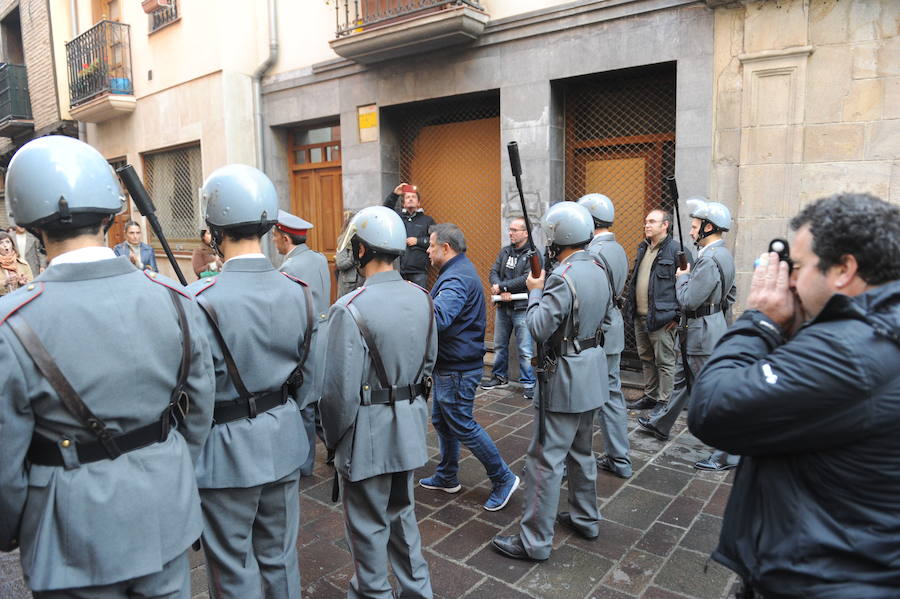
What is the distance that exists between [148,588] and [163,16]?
11632mm

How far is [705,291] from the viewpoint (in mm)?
4762

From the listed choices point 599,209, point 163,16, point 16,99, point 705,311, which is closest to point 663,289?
point 705,311

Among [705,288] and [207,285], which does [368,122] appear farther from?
[207,285]

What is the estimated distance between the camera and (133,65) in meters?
11.7

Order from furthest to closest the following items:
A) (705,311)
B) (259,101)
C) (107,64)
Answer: (107,64) < (259,101) < (705,311)

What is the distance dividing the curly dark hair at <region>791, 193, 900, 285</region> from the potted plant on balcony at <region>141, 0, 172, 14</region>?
11.4m

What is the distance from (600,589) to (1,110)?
63.4 ft

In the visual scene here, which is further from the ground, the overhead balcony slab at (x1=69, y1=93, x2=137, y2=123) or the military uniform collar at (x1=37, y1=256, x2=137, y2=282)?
the overhead balcony slab at (x1=69, y1=93, x2=137, y2=123)

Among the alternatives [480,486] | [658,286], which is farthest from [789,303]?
[658,286]

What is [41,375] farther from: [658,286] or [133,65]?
[133,65]

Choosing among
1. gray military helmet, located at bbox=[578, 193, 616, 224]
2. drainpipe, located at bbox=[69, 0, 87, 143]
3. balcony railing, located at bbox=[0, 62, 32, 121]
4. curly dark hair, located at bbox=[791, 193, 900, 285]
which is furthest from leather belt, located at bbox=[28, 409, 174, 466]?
balcony railing, located at bbox=[0, 62, 32, 121]

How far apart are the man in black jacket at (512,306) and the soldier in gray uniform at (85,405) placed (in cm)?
488

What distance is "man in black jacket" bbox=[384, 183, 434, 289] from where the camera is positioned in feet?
24.3

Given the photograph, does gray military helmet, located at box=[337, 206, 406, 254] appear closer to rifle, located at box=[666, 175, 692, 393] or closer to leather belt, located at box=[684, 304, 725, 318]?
rifle, located at box=[666, 175, 692, 393]
